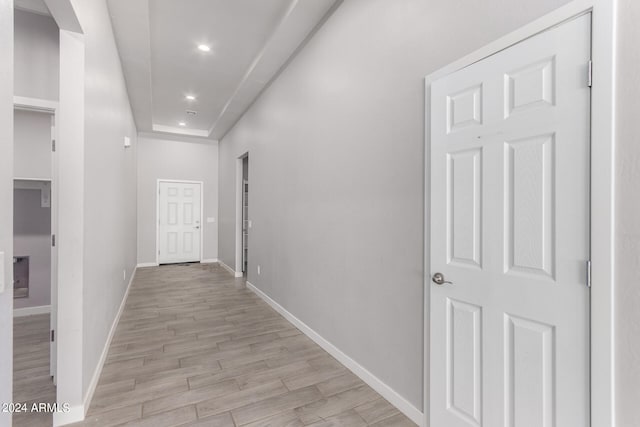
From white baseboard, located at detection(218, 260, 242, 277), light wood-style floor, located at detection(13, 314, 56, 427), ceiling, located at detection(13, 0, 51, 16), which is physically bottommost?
light wood-style floor, located at detection(13, 314, 56, 427)

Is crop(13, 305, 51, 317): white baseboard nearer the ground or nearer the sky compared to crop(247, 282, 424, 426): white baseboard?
nearer the sky

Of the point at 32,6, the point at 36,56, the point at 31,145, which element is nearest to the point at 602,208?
the point at 36,56

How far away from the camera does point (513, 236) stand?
1337mm

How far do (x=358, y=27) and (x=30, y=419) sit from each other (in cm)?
346

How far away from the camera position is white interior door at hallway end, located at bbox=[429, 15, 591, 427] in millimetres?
1145

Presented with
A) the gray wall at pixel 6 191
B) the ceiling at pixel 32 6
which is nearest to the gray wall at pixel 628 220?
the gray wall at pixel 6 191

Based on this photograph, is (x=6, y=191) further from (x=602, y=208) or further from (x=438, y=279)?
(x=602, y=208)

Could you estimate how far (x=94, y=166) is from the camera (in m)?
2.13

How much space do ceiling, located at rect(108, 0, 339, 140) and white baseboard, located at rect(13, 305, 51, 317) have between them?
304 cm

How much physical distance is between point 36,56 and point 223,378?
2.95 meters

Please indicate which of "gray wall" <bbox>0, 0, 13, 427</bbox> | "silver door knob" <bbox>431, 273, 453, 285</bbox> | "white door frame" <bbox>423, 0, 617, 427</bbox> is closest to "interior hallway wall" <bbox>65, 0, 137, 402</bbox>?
"gray wall" <bbox>0, 0, 13, 427</bbox>

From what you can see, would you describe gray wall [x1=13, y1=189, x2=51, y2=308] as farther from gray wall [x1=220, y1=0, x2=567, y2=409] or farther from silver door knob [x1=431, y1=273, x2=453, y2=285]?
silver door knob [x1=431, y1=273, x2=453, y2=285]

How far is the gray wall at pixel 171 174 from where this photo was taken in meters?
6.72

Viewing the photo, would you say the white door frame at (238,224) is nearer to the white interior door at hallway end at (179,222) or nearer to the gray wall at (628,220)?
the white interior door at hallway end at (179,222)
